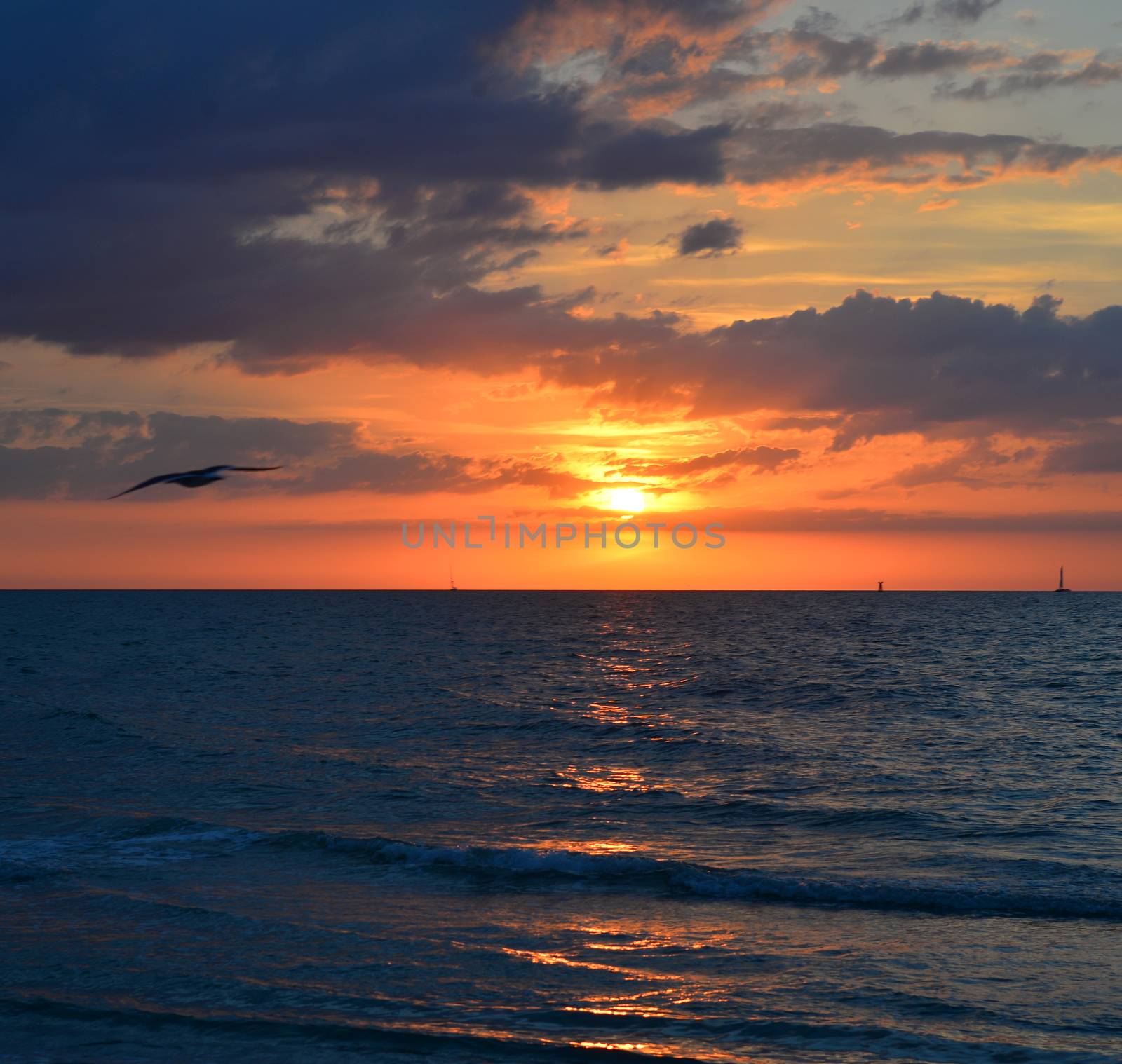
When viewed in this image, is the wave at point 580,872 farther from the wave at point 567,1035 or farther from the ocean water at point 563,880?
the wave at point 567,1035

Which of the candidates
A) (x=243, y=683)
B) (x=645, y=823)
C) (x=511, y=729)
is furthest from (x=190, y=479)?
(x=243, y=683)

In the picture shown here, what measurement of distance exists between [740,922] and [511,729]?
22.7 m

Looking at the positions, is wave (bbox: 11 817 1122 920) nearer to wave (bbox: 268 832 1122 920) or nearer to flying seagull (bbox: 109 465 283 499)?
wave (bbox: 268 832 1122 920)

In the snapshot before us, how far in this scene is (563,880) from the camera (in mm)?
19859

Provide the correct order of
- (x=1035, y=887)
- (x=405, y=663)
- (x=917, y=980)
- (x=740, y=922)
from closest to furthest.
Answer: (x=917, y=980) < (x=740, y=922) < (x=1035, y=887) < (x=405, y=663)

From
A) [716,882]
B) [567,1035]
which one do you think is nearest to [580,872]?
[716,882]

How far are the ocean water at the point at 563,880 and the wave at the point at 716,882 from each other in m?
0.07

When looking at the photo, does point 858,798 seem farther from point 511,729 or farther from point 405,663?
point 405,663

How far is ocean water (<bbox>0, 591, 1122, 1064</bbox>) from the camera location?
43.3ft

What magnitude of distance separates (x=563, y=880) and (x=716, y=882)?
9.00 ft

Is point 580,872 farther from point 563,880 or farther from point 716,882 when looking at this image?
point 716,882

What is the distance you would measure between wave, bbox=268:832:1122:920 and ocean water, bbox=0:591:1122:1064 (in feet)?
0.24

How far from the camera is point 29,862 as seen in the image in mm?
20766

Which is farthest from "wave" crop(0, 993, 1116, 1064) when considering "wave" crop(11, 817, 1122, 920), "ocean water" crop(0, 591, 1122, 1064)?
"wave" crop(11, 817, 1122, 920)
